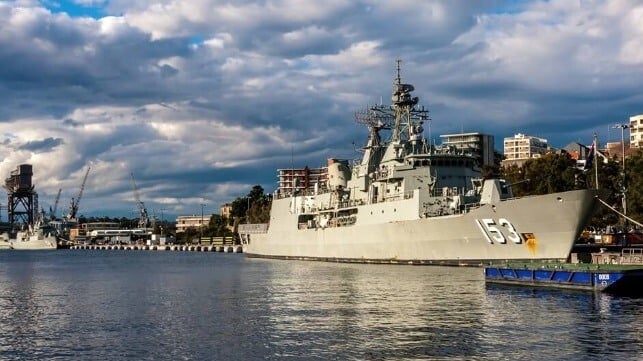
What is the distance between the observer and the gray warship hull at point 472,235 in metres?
50.3

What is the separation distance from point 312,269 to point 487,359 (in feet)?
149

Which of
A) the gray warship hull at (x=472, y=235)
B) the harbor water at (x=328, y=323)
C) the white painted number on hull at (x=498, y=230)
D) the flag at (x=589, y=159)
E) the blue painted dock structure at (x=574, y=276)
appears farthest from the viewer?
the flag at (x=589, y=159)

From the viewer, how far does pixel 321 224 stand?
82750 mm

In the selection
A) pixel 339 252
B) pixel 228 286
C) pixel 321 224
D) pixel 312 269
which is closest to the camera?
pixel 228 286

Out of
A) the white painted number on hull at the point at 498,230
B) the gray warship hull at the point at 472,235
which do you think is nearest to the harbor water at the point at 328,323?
the white painted number on hull at the point at 498,230

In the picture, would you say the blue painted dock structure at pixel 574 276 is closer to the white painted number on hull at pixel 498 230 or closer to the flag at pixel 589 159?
the white painted number on hull at pixel 498 230

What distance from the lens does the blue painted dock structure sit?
129ft

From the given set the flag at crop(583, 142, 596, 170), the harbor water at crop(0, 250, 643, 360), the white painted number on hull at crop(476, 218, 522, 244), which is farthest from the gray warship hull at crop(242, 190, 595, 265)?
the flag at crop(583, 142, 596, 170)

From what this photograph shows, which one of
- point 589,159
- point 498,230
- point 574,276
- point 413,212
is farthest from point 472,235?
point 574,276

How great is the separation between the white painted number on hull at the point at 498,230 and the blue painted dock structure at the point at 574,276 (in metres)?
5.48

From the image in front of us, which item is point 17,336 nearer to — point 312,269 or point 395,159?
point 312,269

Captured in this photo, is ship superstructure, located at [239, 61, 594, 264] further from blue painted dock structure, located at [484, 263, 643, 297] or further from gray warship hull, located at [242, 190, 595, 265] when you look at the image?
blue painted dock structure, located at [484, 263, 643, 297]

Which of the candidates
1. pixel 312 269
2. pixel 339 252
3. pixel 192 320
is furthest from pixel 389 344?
pixel 339 252

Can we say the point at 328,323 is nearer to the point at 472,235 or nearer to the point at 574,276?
the point at 574,276
